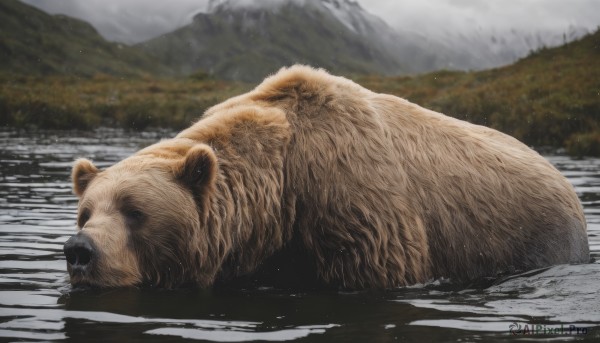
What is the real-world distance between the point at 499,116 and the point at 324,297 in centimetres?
1849

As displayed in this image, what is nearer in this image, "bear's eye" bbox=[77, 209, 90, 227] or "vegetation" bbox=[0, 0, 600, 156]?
"bear's eye" bbox=[77, 209, 90, 227]

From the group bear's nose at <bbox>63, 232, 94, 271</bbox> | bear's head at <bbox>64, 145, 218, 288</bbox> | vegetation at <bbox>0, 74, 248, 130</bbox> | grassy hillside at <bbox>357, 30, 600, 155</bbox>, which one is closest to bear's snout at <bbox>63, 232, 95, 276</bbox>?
bear's nose at <bbox>63, 232, 94, 271</bbox>

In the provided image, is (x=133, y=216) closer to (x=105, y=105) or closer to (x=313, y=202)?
(x=313, y=202)

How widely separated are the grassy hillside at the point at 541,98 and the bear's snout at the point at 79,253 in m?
15.6

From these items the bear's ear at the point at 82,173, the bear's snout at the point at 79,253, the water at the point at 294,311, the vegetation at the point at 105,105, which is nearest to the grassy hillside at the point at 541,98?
the vegetation at the point at 105,105

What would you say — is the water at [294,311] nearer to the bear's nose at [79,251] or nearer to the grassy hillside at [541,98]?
the bear's nose at [79,251]

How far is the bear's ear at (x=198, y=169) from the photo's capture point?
5.71 m

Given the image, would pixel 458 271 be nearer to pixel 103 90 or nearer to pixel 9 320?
pixel 9 320

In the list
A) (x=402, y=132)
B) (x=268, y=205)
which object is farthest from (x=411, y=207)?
(x=268, y=205)

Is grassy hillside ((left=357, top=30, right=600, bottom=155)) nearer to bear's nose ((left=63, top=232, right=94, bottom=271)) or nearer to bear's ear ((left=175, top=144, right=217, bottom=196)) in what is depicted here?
bear's ear ((left=175, top=144, right=217, bottom=196))

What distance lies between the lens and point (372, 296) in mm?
5898

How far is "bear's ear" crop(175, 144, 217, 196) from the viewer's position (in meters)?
5.71

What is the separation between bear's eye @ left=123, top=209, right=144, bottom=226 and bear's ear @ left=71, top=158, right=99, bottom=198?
610 millimetres

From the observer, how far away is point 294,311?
538 centimetres
